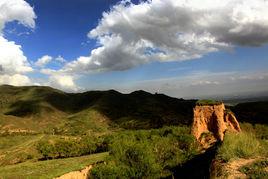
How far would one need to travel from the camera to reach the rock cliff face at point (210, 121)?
62.1 m

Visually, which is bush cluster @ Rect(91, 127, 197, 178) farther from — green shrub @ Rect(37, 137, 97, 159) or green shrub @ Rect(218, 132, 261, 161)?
green shrub @ Rect(37, 137, 97, 159)

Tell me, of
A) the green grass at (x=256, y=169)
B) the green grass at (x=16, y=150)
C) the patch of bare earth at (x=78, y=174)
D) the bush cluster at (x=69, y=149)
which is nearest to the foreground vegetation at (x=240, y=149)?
the green grass at (x=256, y=169)

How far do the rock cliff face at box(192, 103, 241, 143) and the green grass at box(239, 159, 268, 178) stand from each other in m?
47.5

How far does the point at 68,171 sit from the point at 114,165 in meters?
9.93

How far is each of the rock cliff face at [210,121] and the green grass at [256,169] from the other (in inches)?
1871

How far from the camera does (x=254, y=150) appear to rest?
1680cm

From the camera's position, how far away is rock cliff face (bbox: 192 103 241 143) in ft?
204

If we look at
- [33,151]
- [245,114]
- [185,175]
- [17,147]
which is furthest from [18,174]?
[245,114]

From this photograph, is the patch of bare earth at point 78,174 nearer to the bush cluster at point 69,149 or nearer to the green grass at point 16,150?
the bush cluster at point 69,149

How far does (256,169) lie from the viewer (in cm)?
1441

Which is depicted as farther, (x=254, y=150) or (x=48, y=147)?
(x=48, y=147)

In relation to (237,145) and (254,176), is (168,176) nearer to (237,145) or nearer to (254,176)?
(237,145)

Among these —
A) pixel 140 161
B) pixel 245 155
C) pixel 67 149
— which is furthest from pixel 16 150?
pixel 245 155

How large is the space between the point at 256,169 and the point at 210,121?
49.9 metres
